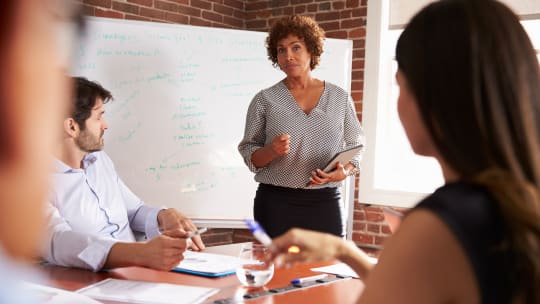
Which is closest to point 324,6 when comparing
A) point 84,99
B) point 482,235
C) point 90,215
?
point 84,99

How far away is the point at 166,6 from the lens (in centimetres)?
414

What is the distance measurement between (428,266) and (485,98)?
0.83ft

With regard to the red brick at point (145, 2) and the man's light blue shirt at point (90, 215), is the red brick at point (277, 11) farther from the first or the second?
the man's light blue shirt at point (90, 215)

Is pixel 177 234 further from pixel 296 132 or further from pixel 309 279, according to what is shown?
pixel 296 132

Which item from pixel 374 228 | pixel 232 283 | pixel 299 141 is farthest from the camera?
pixel 374 228

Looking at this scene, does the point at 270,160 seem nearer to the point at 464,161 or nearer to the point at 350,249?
the point at 350,249

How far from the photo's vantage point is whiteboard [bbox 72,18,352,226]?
336cm

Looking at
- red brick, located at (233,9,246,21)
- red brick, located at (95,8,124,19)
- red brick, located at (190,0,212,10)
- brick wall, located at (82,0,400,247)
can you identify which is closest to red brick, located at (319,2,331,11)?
brick wall, located at (82,0,400,247)

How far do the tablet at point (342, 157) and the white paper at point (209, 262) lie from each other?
3.24 feet

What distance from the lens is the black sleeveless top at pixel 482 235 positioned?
2.64 feet

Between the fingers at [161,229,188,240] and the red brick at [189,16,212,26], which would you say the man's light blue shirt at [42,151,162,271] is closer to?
the fingers at [161,229,188,240]

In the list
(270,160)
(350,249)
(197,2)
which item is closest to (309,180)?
(270,160)

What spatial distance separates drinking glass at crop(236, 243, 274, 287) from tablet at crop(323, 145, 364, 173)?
751 millimetres

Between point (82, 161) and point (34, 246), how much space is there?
2.11m
